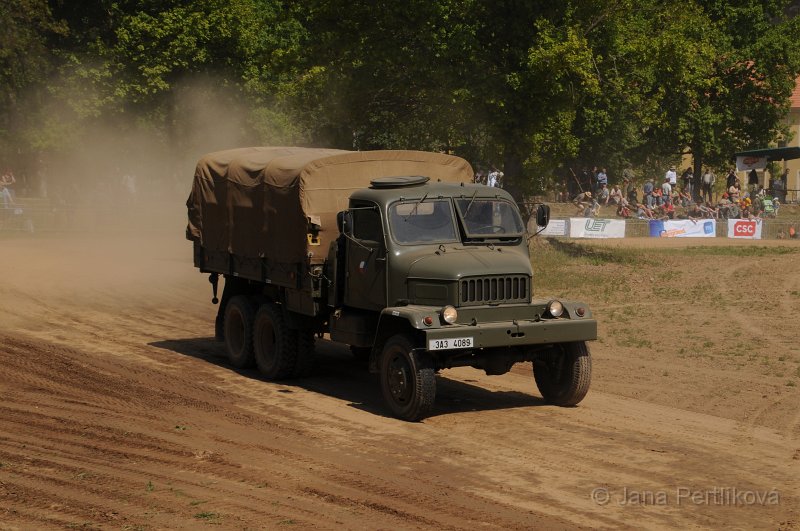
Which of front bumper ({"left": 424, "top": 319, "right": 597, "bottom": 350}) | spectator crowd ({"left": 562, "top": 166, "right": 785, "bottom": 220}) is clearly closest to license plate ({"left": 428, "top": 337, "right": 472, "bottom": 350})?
front bumper ({"left": 424, "top": 319, "right": 597, "bottom": 350})

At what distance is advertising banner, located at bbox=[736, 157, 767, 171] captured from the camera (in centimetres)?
4978

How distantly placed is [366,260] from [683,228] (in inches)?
1231

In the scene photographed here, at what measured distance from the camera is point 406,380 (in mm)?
12750

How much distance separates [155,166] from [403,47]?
22.7 metres

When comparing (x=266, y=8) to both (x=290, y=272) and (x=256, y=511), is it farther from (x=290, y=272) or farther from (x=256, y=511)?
(x=256, y=511)

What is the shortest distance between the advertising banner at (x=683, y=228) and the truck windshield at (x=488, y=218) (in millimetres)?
29366

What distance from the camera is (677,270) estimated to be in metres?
28.7

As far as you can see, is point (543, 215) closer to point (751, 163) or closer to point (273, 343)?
point (273, 343)

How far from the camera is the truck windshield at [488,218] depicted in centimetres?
1373

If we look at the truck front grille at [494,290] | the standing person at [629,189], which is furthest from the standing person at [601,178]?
the truck front grille at [494,290]

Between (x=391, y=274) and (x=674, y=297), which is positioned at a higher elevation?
(x=391, y=274)

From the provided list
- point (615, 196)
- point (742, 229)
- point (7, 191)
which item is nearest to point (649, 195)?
point (615, 196)

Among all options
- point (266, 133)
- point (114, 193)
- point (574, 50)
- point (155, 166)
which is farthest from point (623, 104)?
point (114, 193)

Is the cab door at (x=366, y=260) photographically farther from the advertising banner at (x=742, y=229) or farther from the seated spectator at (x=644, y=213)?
the seated spectator at (x=644, y=213)
